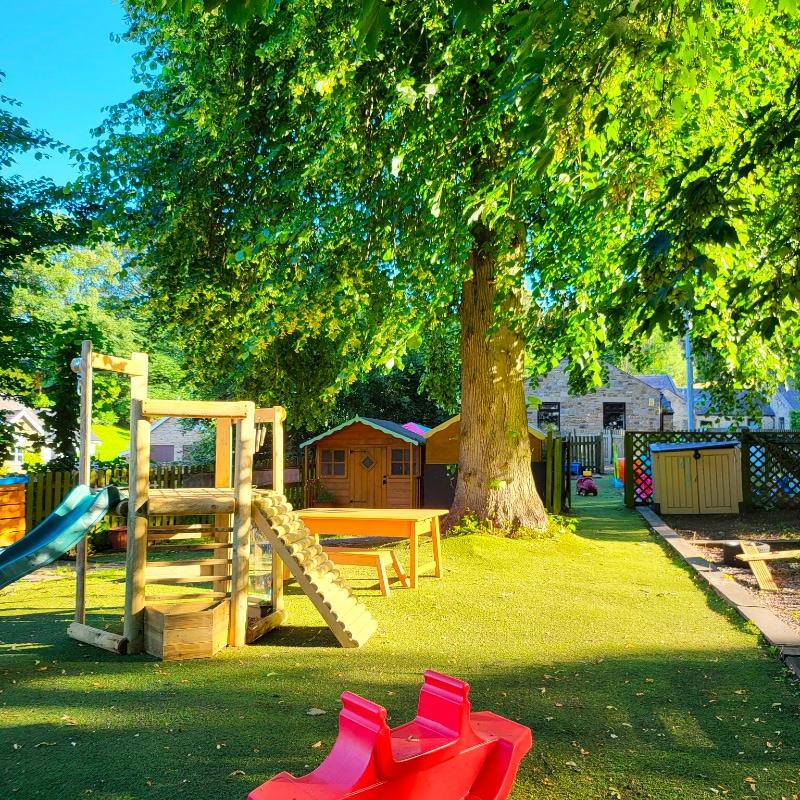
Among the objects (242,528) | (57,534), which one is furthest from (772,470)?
(57,534)

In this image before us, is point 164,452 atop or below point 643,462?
atop

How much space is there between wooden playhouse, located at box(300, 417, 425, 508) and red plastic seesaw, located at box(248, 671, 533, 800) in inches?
638

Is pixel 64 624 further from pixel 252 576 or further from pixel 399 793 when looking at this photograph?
pixel 399 793

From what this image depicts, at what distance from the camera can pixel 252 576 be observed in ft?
24.0

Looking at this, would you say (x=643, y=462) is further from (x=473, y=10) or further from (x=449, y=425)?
(x=473, y=10)

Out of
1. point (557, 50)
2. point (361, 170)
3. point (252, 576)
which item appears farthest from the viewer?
point (361, 170)

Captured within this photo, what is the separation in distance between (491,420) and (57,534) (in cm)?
709

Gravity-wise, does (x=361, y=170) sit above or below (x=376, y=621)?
above

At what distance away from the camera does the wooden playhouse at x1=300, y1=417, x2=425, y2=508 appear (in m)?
19.6

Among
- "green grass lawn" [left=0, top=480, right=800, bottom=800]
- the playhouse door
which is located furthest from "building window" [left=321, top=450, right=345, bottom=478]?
"green grass lawn" [left=0, top=480, right=800, bottom=800]

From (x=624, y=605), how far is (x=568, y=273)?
4.14 metres

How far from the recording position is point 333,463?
810 inches

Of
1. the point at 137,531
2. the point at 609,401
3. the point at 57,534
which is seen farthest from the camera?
the point at 609,401

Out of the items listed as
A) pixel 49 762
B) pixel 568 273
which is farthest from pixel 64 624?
pixel 568 273
